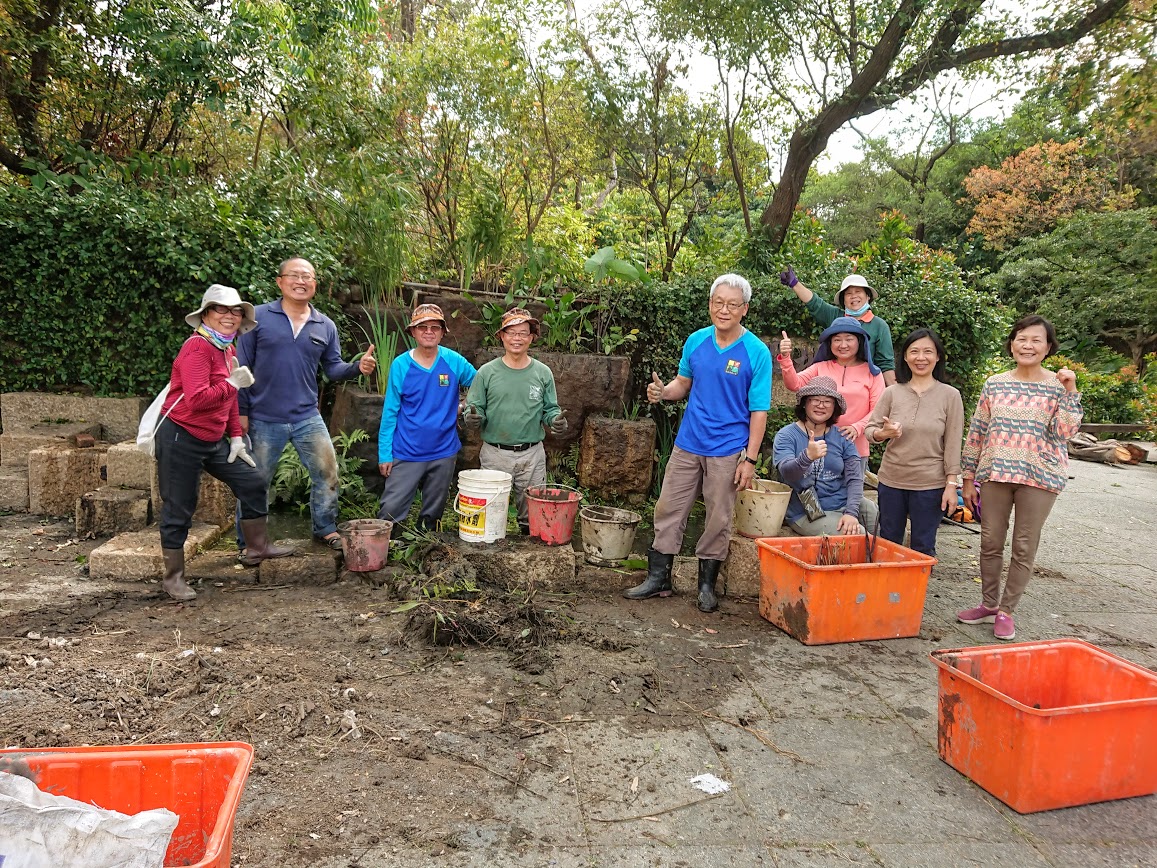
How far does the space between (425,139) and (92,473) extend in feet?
16.6

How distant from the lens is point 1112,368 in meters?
21.0

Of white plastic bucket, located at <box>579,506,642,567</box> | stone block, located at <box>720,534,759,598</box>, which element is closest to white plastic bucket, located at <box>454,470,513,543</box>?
white plastic bucket, located at <box>579,506,642,567</box>

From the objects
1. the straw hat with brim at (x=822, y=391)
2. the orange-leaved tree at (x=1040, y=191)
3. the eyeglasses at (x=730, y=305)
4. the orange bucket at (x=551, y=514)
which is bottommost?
the orange bucket at (x=551, y=514)

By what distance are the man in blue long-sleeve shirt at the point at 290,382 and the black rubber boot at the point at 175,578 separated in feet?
1.79

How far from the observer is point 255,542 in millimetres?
5094

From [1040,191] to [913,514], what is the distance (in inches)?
889

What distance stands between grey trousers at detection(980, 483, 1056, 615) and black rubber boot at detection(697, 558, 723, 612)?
5.26 ft

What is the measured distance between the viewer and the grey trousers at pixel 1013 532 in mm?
4520

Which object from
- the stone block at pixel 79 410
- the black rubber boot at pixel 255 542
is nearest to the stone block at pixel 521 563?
the black rubber boot at pixel 255 542

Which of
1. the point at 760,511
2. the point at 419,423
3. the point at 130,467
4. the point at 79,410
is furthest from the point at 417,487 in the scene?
the point at 79,410

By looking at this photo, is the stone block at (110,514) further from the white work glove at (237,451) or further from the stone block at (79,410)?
the white work glove at (237,451)

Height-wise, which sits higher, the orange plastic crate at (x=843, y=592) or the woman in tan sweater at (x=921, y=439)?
the woman in tan sweater at (x=921, y=439)

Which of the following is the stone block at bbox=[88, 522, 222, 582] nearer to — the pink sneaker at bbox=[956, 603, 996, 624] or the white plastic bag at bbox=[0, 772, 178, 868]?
the white plastic bag at bbox=[0, 772, 178, 868]

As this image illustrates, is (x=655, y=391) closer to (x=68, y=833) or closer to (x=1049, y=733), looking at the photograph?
(x=1049, y=733)
